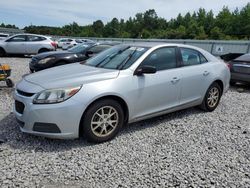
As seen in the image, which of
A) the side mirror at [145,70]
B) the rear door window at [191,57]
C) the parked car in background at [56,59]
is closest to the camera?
the side mirror at [145,70]

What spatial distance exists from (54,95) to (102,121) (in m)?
0.78

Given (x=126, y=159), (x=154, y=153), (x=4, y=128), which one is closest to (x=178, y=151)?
(x=154, y=153)

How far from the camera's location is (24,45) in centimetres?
1502

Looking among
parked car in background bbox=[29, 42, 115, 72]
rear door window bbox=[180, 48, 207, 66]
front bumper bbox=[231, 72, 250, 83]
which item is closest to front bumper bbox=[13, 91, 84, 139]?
rear door window bbox=[180, 48, 207, 66]

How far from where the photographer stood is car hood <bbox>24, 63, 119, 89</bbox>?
3523 millimetres

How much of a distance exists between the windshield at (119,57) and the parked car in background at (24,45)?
449 inches

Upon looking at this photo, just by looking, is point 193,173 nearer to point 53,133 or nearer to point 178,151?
point 178,151

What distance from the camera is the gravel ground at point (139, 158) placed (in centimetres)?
286

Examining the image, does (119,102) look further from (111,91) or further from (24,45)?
(24,45)

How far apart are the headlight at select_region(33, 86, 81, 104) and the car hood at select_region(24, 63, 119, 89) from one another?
0.09m

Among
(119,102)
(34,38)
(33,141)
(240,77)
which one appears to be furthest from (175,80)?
(34,38)

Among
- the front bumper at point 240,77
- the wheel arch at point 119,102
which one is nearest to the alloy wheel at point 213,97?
the wheel arch at point 119,102

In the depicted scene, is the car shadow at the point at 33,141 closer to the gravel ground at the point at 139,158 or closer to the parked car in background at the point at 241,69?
the gravel ground at the point at 139,158

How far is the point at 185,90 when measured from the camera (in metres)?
4.68
